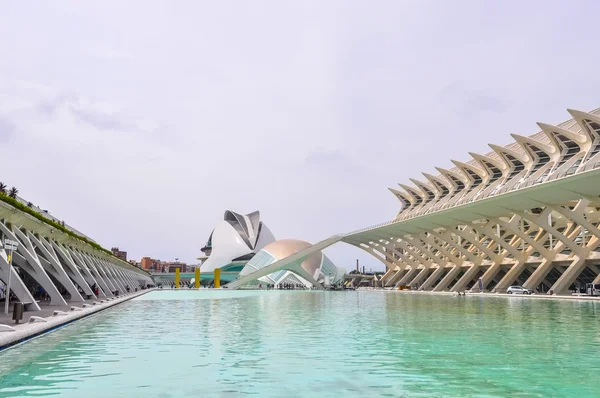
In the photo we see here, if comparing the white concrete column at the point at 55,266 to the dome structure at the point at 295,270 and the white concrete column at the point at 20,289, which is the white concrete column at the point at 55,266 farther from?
the dome structure at the point at 295,270

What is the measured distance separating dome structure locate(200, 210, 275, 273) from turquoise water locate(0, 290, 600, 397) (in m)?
89.9

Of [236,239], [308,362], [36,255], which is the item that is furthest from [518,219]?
[236,239]

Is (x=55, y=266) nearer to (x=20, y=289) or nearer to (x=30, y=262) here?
(x=30, y=262)

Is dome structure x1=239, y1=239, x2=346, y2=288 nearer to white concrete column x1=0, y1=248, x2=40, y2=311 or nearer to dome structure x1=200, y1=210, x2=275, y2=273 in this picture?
dome structure x1=200, y1=210, x2=275, y2=273

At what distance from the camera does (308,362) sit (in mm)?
8914

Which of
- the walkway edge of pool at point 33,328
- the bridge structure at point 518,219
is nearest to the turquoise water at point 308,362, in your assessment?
the walkway edge of pool at point 33,328

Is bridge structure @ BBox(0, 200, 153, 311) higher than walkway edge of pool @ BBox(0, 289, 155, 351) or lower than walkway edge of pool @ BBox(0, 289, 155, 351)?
higher

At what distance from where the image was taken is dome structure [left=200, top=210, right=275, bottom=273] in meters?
104

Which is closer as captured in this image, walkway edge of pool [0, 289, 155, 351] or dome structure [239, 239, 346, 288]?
Answer: walkway edge of pool [0, 289, 155, 351]

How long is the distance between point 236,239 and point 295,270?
36461mm

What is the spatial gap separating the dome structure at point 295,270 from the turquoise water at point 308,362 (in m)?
57.5

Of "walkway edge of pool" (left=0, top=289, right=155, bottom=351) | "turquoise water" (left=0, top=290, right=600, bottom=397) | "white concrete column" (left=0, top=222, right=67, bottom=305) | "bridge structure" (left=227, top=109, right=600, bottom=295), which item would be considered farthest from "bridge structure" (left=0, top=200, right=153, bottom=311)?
"bridge structure" (left=227, top=109, right=600, bottom=295)

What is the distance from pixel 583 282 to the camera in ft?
151

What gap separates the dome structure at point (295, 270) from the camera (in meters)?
73.4
